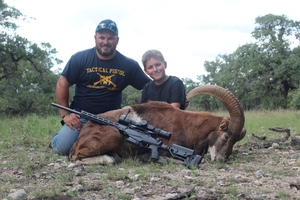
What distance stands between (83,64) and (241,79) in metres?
35.2

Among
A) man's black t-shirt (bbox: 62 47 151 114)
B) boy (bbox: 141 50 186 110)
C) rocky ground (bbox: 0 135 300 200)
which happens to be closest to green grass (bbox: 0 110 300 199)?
rocky ground (bbox: 0 135 300 200)

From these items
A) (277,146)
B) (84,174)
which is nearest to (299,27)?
(277,146)

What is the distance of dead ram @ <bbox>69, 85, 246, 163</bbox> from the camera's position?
5391mm

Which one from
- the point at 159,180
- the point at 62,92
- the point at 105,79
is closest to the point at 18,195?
the point at 159,180

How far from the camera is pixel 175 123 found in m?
5.62

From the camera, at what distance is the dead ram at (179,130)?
539 centimetres

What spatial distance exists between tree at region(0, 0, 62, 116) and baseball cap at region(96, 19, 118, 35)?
18.3 metres

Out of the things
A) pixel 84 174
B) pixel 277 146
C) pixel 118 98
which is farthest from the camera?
pixel 118 98

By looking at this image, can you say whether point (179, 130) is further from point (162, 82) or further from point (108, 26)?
point (108, 26)

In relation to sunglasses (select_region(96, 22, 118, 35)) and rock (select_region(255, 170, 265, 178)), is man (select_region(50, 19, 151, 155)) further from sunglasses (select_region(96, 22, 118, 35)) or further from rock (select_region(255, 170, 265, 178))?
rock (select_region(255, 170, 265, 178))

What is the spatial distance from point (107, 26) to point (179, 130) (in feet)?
7.15

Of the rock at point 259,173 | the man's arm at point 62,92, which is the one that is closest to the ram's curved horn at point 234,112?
the rock at point 259,173

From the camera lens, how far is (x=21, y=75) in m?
27.6

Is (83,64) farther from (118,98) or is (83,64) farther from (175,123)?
(175,123)
